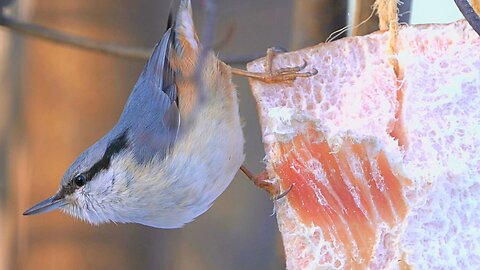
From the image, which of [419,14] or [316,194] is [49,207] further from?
[419,14]

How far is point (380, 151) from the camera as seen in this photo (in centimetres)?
112

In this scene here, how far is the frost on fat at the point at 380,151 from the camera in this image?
1076 mm

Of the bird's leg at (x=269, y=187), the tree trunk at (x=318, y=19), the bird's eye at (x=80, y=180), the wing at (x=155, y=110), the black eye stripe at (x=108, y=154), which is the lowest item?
the bird's leg at (x=269, y=187)

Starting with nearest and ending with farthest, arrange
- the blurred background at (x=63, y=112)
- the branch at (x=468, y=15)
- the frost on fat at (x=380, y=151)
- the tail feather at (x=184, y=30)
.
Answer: the branch at (x=468, y=15)
the frost on fat at (x=380, y=151)
the tail feather at (x=184, y=30)
the blurred background at (x=63, y=112)

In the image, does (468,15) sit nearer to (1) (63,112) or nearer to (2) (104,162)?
(2) (104,162)

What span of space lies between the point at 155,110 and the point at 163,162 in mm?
129

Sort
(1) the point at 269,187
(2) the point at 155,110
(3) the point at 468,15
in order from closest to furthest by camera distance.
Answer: (3) the point at 468,15 < (1) the point at 269,187 < (2) the point at 155,110

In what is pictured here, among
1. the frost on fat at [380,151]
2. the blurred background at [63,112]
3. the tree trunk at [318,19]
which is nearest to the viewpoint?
the frost on fat at [380,151]

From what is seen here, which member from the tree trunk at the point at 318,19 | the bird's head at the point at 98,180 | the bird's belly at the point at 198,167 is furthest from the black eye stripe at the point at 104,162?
the tree trunk at the point at 318,19

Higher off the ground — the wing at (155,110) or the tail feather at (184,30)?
the tail feather at (184,30)

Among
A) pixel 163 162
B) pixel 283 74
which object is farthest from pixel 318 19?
pixel 163 162

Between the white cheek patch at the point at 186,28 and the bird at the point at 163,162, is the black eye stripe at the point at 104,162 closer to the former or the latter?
the bird at the point at 163,162

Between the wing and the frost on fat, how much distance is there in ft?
1.23

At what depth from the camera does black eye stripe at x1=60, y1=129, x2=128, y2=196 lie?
151cm
